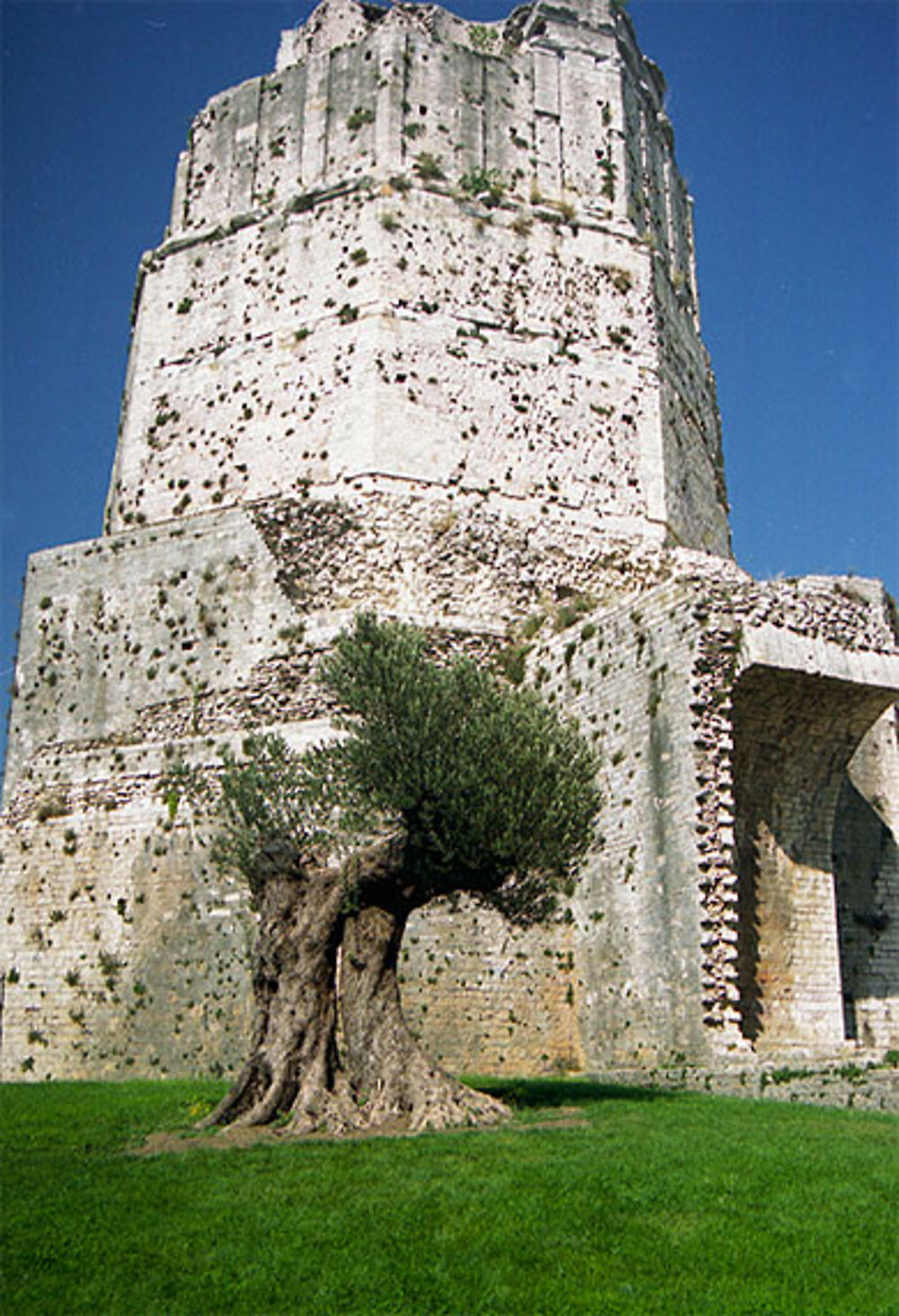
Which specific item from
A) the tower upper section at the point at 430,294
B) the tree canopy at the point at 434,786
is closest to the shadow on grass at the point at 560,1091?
the tree canopy at the point at 434,786

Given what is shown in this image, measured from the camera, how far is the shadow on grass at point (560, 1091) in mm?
12547

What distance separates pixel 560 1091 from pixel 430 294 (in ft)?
50.8

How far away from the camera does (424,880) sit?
478 inches

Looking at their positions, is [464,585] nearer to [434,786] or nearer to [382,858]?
[434,786]

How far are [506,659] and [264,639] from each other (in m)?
3.94

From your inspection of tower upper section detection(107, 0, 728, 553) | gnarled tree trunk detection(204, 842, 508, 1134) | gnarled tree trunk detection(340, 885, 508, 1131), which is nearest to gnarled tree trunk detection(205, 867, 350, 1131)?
gnarled tree trunk detection(204, 842, 508, 1134)

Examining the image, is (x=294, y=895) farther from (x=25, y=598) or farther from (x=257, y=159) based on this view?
(x=257, y=159)

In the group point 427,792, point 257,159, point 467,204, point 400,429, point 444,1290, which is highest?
point 257,159

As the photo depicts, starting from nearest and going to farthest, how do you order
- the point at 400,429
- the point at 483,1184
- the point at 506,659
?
the point at 483,1184 → the point at 506,659 → the point at 400,429

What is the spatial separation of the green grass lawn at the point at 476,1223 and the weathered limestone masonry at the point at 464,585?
5.40 m

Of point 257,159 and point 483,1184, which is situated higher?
point 257,159

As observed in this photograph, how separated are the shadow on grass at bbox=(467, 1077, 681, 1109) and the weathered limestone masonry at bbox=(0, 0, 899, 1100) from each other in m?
1.05

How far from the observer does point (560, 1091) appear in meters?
13.7

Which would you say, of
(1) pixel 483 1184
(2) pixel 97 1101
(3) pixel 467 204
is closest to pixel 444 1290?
(1) pixel 483 1184
